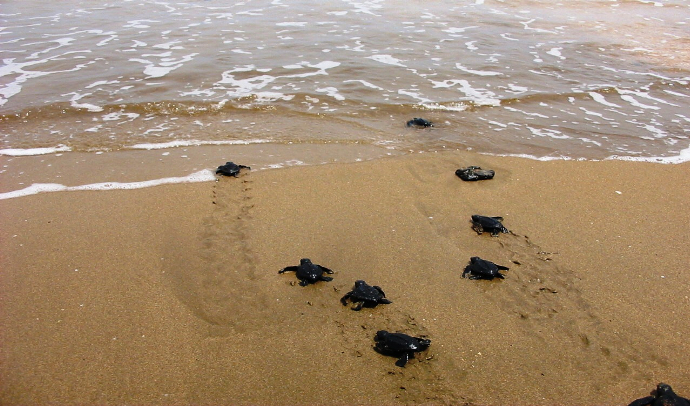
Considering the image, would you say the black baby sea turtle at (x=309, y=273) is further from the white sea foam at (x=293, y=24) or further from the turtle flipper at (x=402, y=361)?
the white sea foam at (x=293, y=24)

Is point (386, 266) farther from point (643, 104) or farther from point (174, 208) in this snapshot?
point (643, 104)

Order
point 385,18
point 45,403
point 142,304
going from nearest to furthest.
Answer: point 45,403 < point 142,304 < point 385,18

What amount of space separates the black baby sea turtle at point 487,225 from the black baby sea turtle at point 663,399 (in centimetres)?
190

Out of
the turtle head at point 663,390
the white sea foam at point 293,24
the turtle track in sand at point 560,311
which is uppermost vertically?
the white sea foam at point 293,24

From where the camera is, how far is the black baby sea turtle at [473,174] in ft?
17.9

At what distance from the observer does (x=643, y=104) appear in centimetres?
830

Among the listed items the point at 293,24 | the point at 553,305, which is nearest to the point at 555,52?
the point at 293,24

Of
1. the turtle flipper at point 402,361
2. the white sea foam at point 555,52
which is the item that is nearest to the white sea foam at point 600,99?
the white sea foam at point 555,52

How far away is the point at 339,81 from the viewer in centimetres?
916

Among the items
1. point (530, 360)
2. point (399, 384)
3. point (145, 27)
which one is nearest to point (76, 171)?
point (399, 384)

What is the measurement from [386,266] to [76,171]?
422 cm

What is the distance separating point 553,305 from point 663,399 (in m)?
1.01

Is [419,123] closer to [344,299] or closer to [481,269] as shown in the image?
[481,269]

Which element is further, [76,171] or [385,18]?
[385,18]
